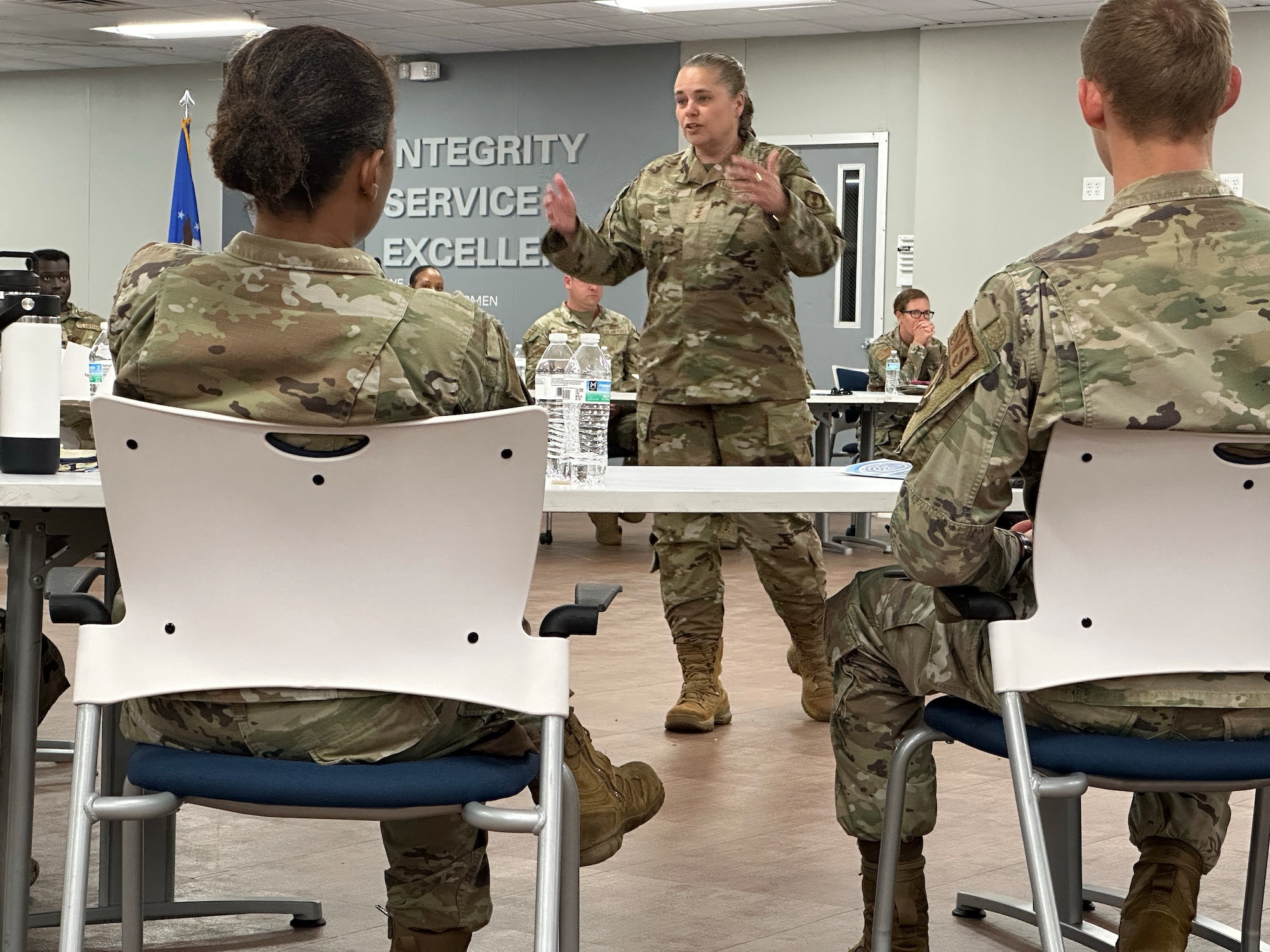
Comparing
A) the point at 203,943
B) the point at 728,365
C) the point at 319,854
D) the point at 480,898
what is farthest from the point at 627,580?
the point at 480,898

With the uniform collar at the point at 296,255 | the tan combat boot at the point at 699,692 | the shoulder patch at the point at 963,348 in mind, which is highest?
the uniform collar at the point at 296,255

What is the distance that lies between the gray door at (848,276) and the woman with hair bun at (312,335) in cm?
1001

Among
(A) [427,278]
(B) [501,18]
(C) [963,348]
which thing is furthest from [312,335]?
(B) [501,18]

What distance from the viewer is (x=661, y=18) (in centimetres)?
1141

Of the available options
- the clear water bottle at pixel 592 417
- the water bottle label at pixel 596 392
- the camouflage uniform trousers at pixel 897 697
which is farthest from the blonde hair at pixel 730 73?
the camouflage uniform trousers at pixel 897 697

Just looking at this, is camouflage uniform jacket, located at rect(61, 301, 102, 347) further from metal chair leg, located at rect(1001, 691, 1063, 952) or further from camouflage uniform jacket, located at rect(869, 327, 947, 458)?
metal chair leg, located at rect(1001, 691, 1063, 952)

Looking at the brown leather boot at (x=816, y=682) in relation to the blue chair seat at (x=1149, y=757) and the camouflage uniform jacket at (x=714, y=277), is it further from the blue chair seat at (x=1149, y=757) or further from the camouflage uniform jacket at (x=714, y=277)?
the blue chair seat at (x=1149, y=757)

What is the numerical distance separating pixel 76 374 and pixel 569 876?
168 centimetres

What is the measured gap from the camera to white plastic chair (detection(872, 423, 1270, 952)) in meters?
1.77

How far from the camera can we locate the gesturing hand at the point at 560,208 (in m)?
3.72

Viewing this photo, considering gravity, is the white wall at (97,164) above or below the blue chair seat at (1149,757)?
above

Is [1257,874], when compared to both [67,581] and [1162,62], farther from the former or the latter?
[67,581]

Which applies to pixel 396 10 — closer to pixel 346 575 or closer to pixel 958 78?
pixel 958 78

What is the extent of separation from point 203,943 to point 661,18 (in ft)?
31.8
